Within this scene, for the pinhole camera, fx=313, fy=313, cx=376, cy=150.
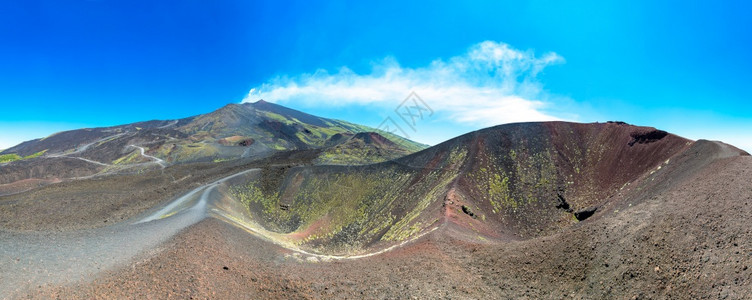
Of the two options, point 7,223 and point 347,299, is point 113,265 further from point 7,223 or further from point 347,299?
point 7,223

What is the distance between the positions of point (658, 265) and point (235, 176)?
4763 cm

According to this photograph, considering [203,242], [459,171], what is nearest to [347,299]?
[203,242]

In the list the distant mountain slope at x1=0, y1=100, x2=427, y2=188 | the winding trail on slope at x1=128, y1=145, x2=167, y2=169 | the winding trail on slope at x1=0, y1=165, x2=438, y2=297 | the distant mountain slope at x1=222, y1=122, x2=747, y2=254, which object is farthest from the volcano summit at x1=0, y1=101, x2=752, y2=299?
the winding trail on slope at x1=128, y1=145, x2=167, y2=169

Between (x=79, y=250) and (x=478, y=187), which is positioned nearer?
(x=79, y=250)

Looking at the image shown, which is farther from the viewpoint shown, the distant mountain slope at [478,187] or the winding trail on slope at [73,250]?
the distant mountain slope at [478,187]

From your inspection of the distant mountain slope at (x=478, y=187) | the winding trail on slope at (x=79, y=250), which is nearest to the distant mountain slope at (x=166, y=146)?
the distant mountain slope at (x=478, y=187)

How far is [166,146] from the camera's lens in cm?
9288

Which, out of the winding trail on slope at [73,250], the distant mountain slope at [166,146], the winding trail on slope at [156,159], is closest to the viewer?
the winding trail on slope at [73,250]

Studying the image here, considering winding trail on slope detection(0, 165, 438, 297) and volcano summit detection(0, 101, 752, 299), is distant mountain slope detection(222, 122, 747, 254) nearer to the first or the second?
volcano summit detection(0, 101, 752, 299)

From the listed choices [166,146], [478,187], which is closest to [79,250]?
[478,187]

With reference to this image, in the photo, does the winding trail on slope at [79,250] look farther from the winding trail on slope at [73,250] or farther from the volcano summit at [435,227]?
the volcano summit at [435,227]

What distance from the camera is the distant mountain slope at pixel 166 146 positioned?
250 ft

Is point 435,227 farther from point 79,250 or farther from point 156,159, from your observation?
point 156,159

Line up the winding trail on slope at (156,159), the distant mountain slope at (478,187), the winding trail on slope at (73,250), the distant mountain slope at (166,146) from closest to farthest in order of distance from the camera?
the winding trail on slope at (73,250), the distant mountain slope at (478,187), the distant mountain slope at (166,146), the winding trail on slope at (156,159)
